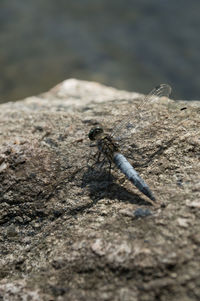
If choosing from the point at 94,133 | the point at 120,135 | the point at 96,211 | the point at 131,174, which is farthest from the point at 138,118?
the point at 96,211

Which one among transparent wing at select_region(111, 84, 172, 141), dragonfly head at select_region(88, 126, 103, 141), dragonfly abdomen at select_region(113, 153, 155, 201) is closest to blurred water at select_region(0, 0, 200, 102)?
transparent wing at select_region(111, 84, 172, 141)

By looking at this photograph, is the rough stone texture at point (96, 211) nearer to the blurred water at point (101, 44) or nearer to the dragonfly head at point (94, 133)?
the dragonfly head at point (94, 133)

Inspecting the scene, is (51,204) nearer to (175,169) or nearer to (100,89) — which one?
(175,169)

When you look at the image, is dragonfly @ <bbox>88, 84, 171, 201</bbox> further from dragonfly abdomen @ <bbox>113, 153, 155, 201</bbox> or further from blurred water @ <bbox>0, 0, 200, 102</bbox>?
blurred water @ <bbox>0, 0, 200, 102</bbox>

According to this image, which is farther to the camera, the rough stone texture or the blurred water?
the blurred water

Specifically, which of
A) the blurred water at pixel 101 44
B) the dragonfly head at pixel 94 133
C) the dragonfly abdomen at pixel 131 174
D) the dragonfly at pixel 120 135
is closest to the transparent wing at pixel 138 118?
the dragonfly at pixel 120 135
